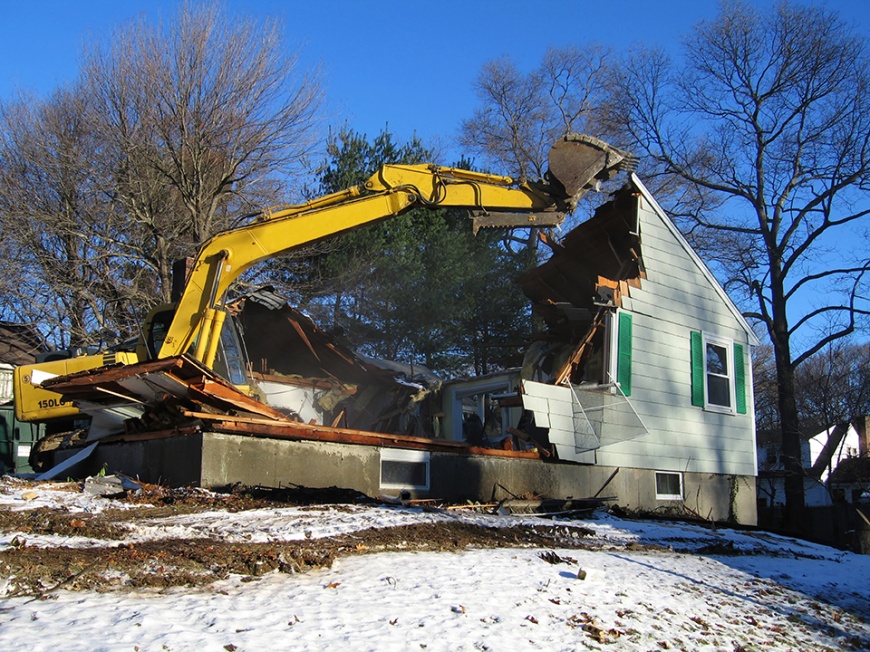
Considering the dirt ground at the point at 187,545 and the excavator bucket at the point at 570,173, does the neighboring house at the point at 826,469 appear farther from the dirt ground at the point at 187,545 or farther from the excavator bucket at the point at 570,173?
the dirt ground at the point at 187,545

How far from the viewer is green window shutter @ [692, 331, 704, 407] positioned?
45.4 ft

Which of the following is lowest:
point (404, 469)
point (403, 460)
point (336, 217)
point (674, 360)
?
point (404, 469)

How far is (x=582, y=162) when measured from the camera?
12070mm

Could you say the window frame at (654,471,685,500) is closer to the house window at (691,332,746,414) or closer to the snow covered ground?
the house window at (691,332,746,414)

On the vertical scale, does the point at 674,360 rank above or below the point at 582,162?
below

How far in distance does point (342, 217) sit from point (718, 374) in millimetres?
7702

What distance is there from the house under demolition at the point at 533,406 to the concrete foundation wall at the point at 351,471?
0.02 metres

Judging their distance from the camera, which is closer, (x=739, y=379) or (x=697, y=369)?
(x=697, y=369)

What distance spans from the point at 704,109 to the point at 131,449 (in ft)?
66.5

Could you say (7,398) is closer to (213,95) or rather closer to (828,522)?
(213,95)

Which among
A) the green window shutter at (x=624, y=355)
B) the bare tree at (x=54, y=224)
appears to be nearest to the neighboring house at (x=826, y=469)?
the green window shutter at (x=624, y=355)

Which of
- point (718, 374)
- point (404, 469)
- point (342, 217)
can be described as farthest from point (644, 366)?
point (342, 217)

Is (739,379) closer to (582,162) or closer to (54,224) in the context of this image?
(582,162)

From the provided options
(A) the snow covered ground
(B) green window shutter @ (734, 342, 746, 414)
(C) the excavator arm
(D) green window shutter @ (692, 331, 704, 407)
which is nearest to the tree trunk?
(B) green window shutter @ (734, 342, 746, 414)
